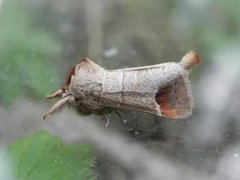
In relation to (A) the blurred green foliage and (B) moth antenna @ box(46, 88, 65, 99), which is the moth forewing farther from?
(A) the blurred green foliage

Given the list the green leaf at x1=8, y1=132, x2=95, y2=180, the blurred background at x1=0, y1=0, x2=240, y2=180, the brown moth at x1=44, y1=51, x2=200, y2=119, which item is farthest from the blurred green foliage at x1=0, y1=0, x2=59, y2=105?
the green leaf at x1=8, y1=132, x2=95, y2=180

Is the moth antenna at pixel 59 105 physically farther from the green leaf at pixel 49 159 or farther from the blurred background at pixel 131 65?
the green leaf at pixel 49 159

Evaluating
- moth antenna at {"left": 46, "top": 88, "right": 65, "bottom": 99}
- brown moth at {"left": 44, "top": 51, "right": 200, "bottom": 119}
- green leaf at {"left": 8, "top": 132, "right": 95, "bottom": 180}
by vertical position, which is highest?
brown moth at {"left": 44, "top": 51, "right": 200, "bottom": 119}

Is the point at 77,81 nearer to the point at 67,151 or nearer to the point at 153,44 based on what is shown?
the point at 67,151

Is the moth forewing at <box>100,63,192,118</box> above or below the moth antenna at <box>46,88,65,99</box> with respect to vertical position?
above

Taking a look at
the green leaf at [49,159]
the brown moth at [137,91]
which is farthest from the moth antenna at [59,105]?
the green leaf at [49,159]

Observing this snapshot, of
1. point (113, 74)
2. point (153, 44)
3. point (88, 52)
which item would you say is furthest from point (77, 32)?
point (113, 74)

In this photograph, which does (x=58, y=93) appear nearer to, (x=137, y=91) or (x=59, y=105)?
(x=59, y=105)
